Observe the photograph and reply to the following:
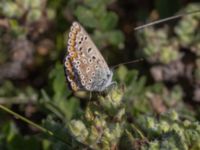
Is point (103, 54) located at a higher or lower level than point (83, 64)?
lower

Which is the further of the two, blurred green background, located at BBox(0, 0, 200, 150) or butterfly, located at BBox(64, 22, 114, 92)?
blurred green background, located at BBox(0, 0, 200, 150)

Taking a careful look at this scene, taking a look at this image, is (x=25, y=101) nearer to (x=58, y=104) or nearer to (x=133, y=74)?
(x=58, y=104)

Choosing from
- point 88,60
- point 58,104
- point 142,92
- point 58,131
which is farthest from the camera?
point 142,92

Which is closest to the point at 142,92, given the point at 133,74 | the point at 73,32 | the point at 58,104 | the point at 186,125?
the point at 133,74

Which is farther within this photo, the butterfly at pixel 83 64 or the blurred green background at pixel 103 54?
the blurred green background at pixel 103 54

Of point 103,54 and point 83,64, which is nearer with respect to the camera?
point 83,64
